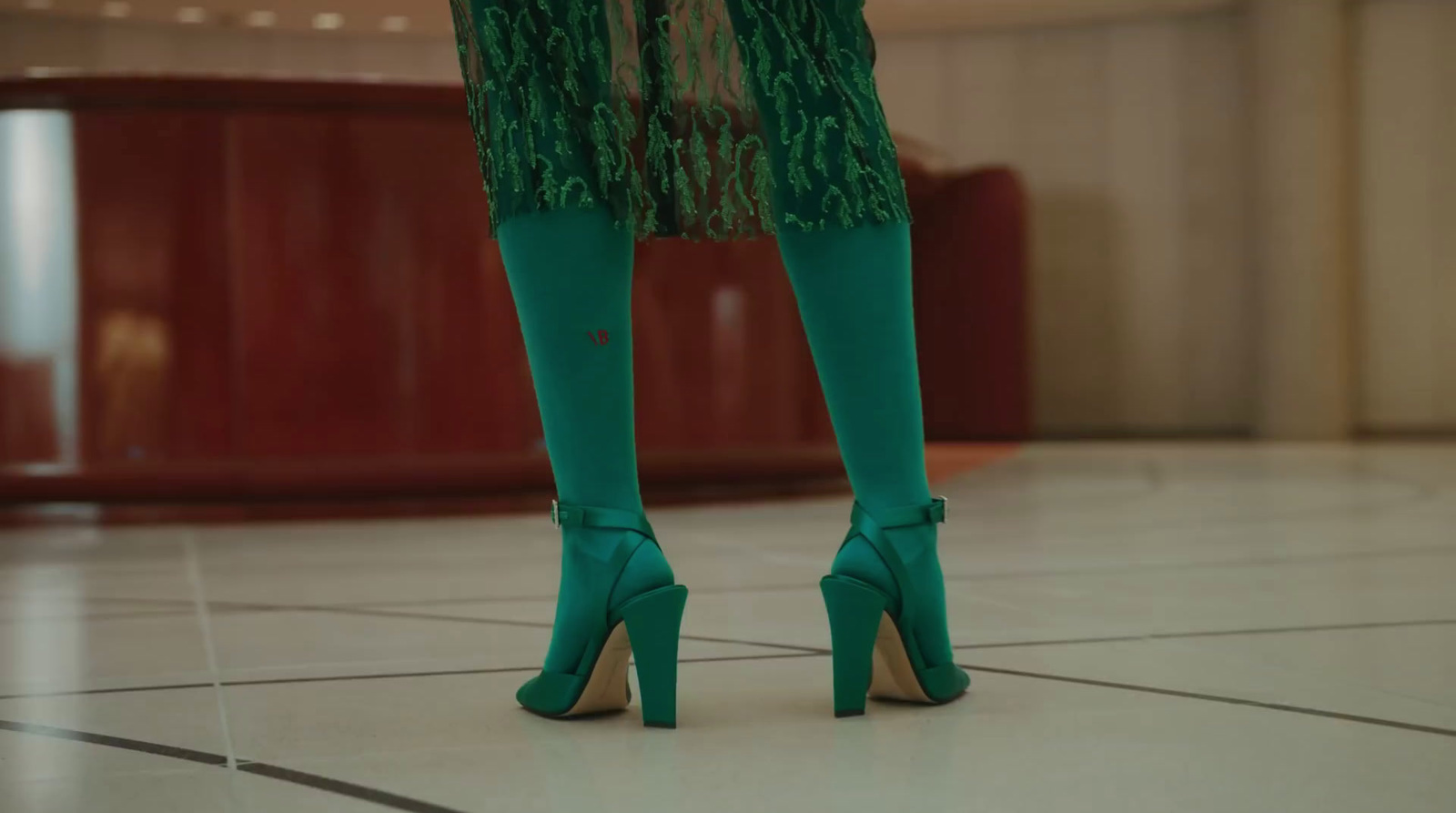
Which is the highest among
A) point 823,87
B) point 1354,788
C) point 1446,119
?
point 1446,119

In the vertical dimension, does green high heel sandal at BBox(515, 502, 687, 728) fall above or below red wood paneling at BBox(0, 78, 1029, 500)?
below

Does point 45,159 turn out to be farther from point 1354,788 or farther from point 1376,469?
point 1376,469

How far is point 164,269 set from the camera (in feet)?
8.11

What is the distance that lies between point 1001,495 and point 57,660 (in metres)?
2.05

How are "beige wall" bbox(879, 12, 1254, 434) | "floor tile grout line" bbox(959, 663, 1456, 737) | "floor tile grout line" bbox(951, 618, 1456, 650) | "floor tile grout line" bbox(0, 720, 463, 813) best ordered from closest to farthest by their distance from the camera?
"floor tile grout line" bbox(0, 720, 463, 813), "floor tile grout line" bbox(959, 663, 1456, 737), "floor tile grout line" bbox(951, 618, 1456, 650), "beige wall" bbox(879, 12, 1254, 434)

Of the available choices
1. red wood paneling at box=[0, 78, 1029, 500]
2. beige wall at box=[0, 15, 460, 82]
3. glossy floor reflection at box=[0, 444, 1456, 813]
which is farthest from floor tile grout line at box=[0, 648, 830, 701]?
beige wall at box=[0, 15, 460, 82]

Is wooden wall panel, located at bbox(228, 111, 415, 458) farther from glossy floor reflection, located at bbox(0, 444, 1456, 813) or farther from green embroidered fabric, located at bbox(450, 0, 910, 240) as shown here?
green embroidered fabric, located at bbox(450, 0, 910, 240)

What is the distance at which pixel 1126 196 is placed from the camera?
273 inches

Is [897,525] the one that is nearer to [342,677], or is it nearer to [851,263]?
[851,263]

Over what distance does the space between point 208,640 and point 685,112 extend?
0.61m

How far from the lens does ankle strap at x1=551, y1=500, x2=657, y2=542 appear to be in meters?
0.79

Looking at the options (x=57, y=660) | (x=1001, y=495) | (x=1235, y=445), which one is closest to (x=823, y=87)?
(x=57, y=660)

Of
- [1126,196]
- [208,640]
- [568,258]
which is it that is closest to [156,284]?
[208,640]

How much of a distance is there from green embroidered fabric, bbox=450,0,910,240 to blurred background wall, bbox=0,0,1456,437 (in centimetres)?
545
